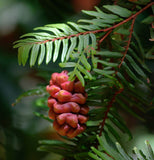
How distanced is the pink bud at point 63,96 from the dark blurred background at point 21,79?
1.25ft

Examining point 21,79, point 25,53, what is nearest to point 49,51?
point 25,53

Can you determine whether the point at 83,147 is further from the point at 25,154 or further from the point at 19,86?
the point at 19,86

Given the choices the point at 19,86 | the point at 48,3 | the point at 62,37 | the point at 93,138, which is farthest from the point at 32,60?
the point at 19,86

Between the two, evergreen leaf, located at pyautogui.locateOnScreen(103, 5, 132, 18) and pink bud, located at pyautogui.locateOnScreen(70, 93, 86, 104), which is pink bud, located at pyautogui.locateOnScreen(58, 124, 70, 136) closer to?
pink bud, located at pyautogui.locateOnScreen(70, 93, 86, 104)

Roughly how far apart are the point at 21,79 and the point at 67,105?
74 centimetres

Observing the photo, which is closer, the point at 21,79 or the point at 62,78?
the point at 62,78

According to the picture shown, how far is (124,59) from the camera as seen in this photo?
424mm

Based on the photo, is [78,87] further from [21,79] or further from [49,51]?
[21,79]

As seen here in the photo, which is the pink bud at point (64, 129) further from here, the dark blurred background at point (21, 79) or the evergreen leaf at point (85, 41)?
the dark blurred background at point (21, 79)

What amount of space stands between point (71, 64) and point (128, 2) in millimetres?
176

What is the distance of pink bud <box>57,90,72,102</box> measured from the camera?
1.25 feet

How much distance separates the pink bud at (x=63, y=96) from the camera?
38 cm

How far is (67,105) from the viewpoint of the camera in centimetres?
39

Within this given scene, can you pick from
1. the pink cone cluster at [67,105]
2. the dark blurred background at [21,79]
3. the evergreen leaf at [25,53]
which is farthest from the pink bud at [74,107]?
the dark blurred background at [21,79]
